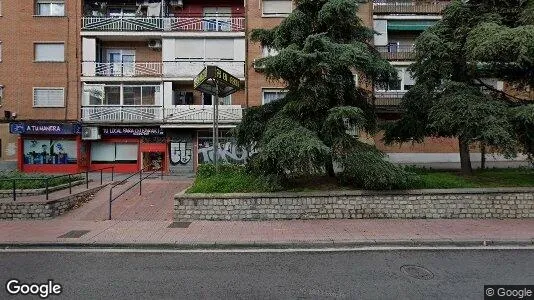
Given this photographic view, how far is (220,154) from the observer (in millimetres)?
21234

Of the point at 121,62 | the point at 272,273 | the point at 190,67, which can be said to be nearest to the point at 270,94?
the point at 190,67

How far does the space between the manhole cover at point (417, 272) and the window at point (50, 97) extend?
70.8 ft

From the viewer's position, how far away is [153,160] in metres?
21.6

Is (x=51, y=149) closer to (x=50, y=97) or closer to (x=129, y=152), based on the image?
(x=50, y=97)

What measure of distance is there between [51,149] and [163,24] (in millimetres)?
10437

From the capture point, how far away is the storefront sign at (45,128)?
19.6 m

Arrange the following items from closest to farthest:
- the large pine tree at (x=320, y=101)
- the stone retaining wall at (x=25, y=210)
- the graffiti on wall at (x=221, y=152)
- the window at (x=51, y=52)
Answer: the large pine tree at (x=320, y=101), the stone retaining wall at (x=25, y=210), the window at (x=51, y=52), the graffiti on wall at (x=221, y=152)

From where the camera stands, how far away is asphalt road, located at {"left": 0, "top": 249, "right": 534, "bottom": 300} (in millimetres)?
4539

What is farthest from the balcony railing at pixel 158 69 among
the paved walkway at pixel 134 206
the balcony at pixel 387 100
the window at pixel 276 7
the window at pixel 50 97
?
the paved walkway at pixel 134 206

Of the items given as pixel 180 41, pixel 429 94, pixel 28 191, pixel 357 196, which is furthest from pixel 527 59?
pixel 180 41

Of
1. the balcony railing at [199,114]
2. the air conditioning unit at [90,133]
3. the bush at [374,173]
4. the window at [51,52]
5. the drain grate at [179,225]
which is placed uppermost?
the window at [51,52]

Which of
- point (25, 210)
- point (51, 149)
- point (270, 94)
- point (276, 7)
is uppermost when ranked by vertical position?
point (276, 7)

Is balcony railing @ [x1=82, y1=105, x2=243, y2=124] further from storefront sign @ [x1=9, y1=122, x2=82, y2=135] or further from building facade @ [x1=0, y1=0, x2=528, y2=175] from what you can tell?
storefront sign @ [x1=9, y1=122, x2=82, y2=135]

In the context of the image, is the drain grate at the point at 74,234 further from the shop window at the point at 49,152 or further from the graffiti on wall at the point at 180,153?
the shop window at the point at 49,152
